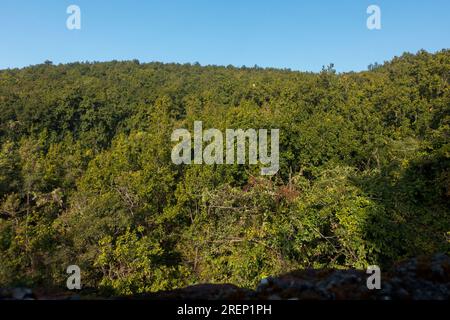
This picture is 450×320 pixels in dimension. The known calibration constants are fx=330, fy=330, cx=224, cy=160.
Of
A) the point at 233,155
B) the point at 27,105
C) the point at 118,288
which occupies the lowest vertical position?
the point at 118,288

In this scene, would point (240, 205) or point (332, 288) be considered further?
point (240, 205)

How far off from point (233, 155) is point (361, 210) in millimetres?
14580

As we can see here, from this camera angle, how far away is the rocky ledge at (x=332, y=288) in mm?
4133

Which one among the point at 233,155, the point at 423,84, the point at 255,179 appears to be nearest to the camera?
the point at 255,179

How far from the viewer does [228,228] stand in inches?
599

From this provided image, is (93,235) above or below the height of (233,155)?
below

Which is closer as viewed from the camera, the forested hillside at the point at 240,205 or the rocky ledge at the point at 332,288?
the rocky ledge at the point at 332,288

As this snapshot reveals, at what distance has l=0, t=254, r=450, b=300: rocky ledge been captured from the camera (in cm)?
413

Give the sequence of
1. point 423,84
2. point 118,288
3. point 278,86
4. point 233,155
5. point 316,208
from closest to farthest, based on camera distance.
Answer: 1. point 316,208
2. point 118,288
3. point 233,155
4. point 423,84
5. point 278,86

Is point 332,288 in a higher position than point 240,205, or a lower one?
higher

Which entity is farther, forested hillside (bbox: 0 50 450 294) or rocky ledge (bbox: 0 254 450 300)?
forested hillside (bbox: 0 50 450 294)

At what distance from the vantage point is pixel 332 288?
170 inches

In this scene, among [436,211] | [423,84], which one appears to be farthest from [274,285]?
[423,84]
